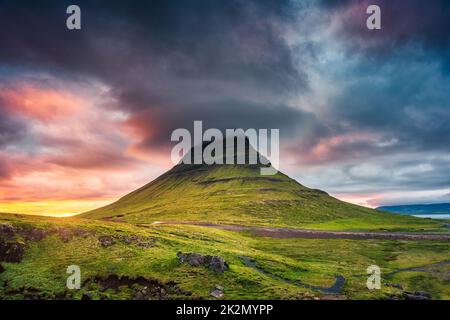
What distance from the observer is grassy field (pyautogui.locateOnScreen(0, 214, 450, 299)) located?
56.5 m

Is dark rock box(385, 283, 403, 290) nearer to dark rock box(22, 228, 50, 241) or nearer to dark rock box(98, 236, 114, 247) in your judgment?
dark rock box(98, 236, 114, 247)

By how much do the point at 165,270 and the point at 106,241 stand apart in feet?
72.7

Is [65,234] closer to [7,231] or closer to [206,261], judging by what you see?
[7,231]

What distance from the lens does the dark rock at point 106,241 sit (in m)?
77.4

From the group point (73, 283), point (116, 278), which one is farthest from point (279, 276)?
point (73, 283)

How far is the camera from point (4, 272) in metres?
61.3

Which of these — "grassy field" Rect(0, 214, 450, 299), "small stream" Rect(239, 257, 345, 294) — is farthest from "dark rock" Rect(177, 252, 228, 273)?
"small stream" Rect(239, 257, 345, 294)

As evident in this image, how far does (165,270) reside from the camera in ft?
214

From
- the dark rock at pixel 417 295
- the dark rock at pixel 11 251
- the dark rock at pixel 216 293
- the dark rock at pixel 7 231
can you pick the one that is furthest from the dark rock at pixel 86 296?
the dark rock at pixel 417 295

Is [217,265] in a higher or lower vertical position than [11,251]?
lower

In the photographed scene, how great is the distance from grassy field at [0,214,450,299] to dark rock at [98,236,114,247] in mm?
245

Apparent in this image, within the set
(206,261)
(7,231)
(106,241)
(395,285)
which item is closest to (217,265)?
(206,261)
